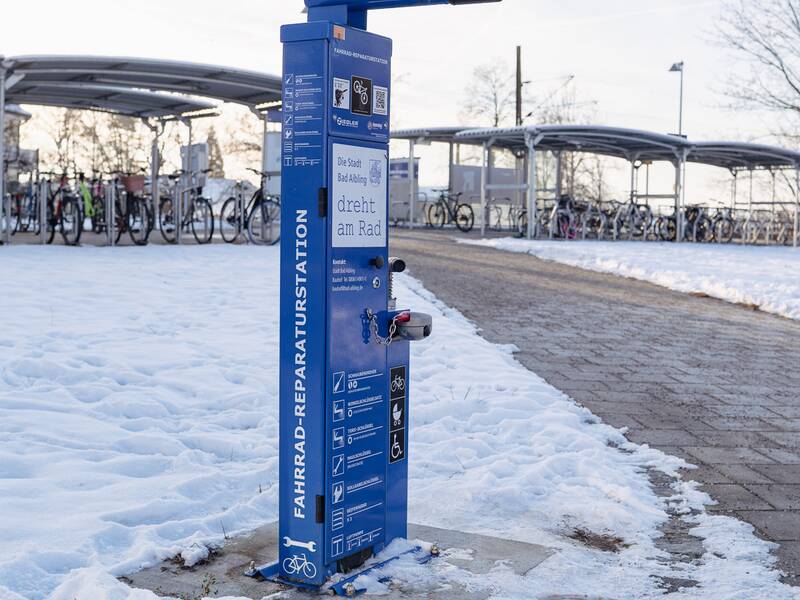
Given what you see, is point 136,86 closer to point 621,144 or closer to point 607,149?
point 621,144

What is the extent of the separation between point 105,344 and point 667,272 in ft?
34.7

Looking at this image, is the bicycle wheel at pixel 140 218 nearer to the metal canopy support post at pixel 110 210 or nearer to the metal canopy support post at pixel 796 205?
the metal canopy support post at pixel 110 210

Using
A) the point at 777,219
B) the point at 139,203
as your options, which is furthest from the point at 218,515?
the point at 777,219

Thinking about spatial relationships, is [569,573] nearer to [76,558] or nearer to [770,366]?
[76,558]

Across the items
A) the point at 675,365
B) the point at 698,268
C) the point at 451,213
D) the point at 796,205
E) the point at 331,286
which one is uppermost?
the point at 796,205

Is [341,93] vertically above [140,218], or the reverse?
[341,93]

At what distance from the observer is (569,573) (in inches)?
141

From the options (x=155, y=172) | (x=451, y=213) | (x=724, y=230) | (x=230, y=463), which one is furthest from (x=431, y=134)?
(x=230, y=463)

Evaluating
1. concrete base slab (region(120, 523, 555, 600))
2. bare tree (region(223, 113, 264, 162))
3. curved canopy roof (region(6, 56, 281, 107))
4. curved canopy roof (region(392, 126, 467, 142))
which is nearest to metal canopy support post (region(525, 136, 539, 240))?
curved canopy roof (region(392, 126, 467, 142))

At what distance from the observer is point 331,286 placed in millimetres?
3357

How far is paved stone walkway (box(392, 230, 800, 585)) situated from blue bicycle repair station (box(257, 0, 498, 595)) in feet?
5.22

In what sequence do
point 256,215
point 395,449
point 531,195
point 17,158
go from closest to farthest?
point 395,449 → point 256,215 → point 17,158 → point 531,195

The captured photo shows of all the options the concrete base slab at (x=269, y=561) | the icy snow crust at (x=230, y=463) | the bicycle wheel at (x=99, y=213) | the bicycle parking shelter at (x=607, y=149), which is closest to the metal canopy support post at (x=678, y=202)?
the bicycle parking shelter at (x=607, y=149)

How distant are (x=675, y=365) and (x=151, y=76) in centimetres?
1024
